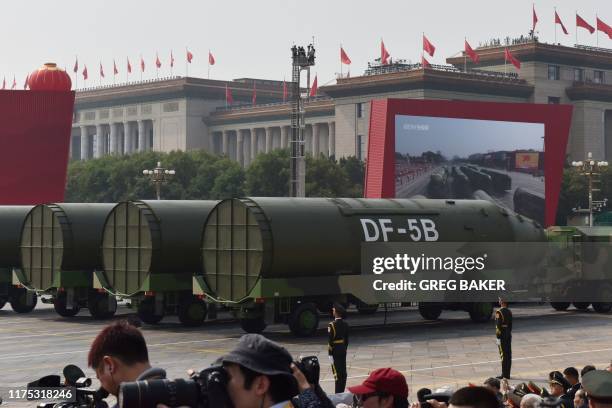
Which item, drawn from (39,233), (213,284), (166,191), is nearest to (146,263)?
(213,284)

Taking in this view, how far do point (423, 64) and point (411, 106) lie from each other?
62565 mm

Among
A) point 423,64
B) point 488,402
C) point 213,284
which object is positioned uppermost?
point 423,64

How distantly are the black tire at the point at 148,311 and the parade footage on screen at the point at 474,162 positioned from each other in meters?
33.2

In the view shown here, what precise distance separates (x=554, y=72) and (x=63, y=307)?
107573mm

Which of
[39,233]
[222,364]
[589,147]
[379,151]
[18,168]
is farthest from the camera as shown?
[589,147]

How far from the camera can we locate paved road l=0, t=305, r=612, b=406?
25.0 m

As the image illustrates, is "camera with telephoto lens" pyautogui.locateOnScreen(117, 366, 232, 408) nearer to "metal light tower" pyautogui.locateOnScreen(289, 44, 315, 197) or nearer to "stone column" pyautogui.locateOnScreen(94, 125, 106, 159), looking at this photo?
"metal light tower" pyautogui.locateOnScreen(289, 44, 315, 197)

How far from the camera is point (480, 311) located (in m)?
35.2

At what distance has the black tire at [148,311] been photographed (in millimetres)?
34156

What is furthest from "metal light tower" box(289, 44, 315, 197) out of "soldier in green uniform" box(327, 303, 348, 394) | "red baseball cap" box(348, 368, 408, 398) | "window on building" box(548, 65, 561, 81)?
"window on building" box(548, 65, 561, 81)

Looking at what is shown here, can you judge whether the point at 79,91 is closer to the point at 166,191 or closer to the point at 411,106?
the point at 166,191

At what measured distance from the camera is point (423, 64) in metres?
126

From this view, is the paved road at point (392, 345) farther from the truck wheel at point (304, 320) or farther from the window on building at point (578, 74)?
the window on building at point (578, 74)

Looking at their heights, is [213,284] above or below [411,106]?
below
